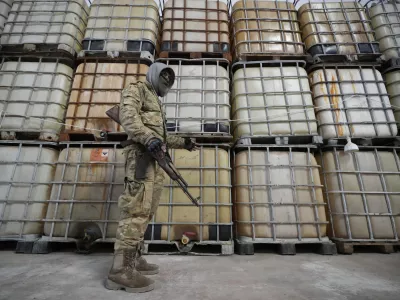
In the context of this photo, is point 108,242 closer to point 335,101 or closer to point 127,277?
point 127,277

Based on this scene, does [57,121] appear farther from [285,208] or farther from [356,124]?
[356,124]

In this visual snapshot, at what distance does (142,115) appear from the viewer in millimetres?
2324

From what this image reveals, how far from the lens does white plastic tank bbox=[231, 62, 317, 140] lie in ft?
12.4

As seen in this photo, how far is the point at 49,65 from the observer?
415cm

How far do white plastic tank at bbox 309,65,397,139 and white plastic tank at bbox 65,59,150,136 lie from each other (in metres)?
3.55

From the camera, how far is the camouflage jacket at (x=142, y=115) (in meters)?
1.97

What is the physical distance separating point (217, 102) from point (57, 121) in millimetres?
3015

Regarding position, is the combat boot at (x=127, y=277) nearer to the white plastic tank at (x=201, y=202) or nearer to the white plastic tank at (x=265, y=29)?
the white plastic tank at (x=201, y=202)

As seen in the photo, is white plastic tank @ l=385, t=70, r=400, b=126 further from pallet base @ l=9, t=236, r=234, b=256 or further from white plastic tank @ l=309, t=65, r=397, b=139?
pallet base @ l=9, t=236, r=234, b=256

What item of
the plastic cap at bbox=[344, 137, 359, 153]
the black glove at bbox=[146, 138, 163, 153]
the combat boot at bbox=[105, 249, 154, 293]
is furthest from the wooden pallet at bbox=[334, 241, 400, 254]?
the black glove at bbox=[146, 138, 163, 153]

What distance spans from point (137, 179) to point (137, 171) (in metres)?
0.08

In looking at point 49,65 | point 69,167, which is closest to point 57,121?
point 69,167

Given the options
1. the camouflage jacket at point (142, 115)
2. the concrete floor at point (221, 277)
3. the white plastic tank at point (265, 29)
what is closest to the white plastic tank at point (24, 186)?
the concrete floor at point (221, 277)

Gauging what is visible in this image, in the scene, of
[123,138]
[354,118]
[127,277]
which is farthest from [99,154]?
[354,118]
